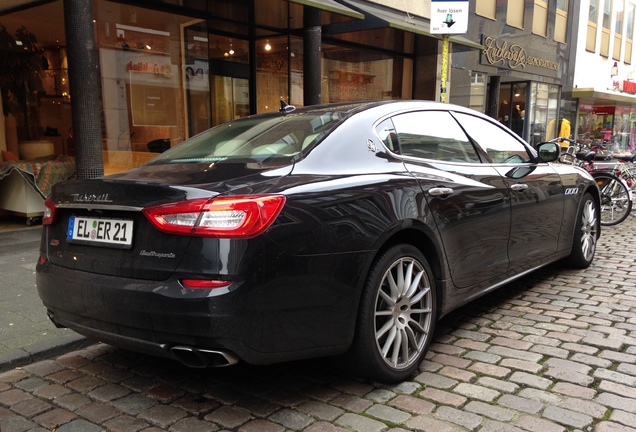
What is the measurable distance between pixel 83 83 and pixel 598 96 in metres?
22.7

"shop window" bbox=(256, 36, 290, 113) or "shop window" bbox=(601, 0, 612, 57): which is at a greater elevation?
"shop window" bbox=(601, 0, 612, 57)

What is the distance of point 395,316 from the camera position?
9.52 feet

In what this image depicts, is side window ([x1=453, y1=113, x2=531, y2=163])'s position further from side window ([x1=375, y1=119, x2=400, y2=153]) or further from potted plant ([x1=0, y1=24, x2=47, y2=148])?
potted plant ([x1=0, y1=24, x2=47, y2=148])

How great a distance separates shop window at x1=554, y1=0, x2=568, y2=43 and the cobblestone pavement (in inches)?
764

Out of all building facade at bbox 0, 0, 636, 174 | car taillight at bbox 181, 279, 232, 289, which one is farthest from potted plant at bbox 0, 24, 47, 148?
car taillight at bbox 181, 279, 232, 289

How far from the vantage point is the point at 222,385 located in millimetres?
2980

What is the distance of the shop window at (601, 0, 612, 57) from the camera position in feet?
78.6

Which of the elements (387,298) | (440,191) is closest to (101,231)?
(387,298)

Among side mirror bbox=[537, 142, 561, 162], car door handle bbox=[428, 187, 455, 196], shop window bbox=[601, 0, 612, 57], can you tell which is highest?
shop window bbox=[601, 0, 612, 57]

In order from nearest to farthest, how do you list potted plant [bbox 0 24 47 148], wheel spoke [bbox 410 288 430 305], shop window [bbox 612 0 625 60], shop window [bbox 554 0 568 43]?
wheel spoke [bbox 410 288 430 305] → potted plant [bbox 0 24 47 148] → shop window [bbox 554 0 568 43] → shop window [bbox 612 0 625 60]

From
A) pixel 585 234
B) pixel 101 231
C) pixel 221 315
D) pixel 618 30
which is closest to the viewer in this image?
pixel 221 315

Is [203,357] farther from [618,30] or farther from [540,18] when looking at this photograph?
[618,30]

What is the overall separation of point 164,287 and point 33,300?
2.53 meters

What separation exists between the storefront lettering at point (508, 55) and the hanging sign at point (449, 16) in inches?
391
